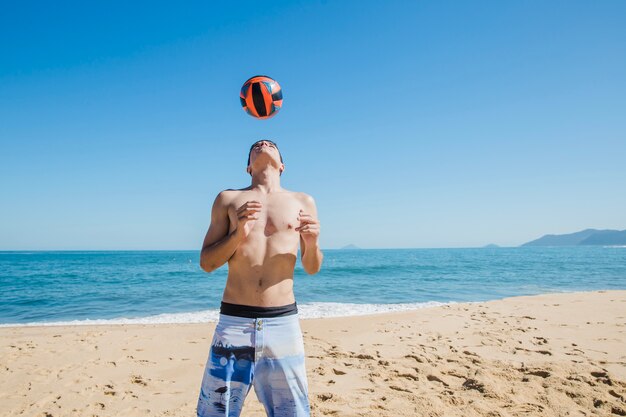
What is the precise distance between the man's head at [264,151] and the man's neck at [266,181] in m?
0.09

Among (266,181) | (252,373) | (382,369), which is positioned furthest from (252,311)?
(382,369)

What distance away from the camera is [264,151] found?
2820mm

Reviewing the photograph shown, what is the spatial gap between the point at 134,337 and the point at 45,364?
1.95m

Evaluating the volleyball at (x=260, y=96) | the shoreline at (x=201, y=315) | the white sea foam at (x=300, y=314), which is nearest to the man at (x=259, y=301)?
the volleyball at (x=260, y=96)

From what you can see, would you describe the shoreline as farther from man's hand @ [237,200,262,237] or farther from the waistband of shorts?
man's hand @ [237,200,262,237]

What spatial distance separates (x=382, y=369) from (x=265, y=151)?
4422mm

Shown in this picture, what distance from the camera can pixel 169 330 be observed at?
9461 millimetres

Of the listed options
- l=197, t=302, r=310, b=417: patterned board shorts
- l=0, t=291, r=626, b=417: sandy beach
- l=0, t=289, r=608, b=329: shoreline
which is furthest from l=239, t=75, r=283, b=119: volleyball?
l=0, t=289, r=608, b=329: shoreline

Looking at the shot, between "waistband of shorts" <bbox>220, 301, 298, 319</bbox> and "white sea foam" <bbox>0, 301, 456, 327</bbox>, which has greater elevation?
"waistband of shorts" <bbox>220, 301, 298, 319</bbox>

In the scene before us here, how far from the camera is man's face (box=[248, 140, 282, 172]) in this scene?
282cm

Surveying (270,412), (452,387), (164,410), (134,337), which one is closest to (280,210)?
(270,412)

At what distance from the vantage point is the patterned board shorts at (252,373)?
2.26m

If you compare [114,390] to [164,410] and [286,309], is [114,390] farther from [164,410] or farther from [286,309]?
[286,309]

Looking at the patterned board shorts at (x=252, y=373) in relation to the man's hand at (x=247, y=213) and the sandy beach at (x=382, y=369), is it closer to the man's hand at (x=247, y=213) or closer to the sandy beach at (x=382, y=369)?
the man's hand at (x=247, y=213)
